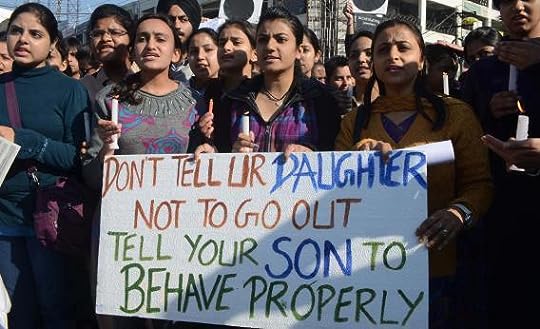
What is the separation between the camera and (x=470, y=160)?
2635mm

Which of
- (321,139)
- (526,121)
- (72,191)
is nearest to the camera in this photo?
(526,121)

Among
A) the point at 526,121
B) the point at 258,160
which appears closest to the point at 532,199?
the point at 526,121

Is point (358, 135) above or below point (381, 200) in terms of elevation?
above

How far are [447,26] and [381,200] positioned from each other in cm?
3997

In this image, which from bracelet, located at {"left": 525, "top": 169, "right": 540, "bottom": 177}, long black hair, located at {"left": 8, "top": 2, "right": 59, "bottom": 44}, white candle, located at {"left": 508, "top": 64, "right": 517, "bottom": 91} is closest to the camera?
bracelet, located at {"left": 525, "top": 169, "right": 540, "bottom": 177}

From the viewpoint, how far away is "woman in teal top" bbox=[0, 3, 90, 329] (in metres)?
3.23

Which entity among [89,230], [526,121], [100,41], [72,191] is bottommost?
[89,230]

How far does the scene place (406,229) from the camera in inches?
97.3

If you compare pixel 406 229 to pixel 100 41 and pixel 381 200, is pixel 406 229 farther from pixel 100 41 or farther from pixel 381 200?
pixel 100 41

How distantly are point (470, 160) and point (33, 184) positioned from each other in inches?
82.2

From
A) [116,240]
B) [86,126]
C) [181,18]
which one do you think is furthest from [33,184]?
[181,18]

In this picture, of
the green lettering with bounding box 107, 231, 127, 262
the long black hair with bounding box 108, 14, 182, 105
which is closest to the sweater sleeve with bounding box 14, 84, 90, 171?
the long black hair with bounding box 108, 14, 182, 105

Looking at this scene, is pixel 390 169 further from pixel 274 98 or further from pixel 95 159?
pixel 95 159

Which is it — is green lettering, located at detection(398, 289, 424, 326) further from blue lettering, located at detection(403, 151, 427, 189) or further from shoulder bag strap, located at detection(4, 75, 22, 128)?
shoulder bag strap, located at detection(4, 75, 22, 128)
